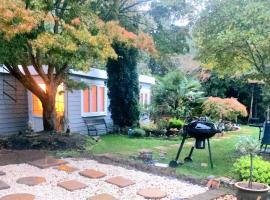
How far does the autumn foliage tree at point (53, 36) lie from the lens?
18.5 feet

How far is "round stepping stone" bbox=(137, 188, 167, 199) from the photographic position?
4.52 meters

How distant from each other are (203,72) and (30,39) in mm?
13224

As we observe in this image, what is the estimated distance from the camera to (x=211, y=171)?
6.01 m

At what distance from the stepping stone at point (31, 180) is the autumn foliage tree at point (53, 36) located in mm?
2579

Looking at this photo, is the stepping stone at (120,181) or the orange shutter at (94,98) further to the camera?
the orange shutter at (94,98)

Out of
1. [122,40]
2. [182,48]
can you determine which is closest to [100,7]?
[122,40]

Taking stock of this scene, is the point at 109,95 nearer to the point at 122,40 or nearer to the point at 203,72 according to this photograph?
the point at 122,40

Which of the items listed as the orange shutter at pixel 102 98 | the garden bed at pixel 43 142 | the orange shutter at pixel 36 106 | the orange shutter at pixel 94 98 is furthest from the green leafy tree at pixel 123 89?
the garden bed at pixel 43 142

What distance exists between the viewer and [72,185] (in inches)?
194

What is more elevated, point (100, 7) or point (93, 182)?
point (100, 7)

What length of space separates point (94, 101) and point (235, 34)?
723 cm

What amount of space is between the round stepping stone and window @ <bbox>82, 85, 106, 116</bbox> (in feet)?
23.4

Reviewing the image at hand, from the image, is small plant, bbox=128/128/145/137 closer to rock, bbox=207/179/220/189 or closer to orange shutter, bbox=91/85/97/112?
orange shutter, bbox=91/85/97/112

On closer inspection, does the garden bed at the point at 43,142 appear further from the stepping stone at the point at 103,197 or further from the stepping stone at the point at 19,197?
the stepping stone at the point at 103,197
